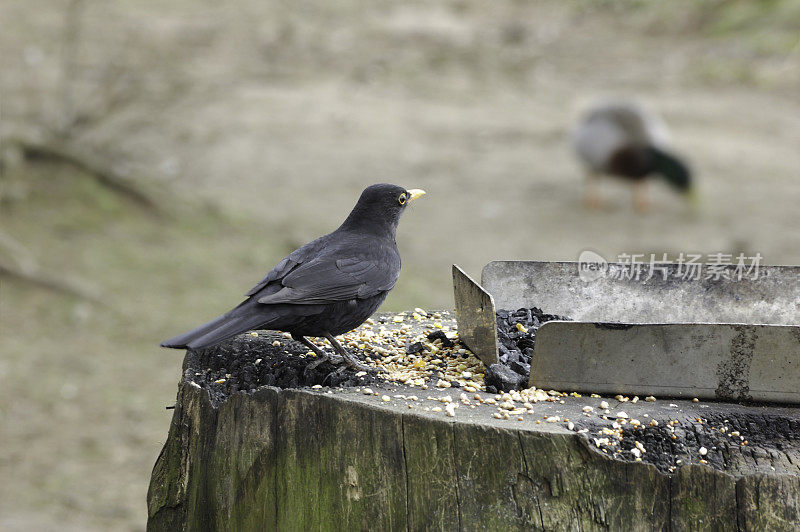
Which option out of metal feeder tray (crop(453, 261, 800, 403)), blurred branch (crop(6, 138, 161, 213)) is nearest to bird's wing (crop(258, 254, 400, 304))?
metal feeder tray (crop(453, 261, 800, 403))

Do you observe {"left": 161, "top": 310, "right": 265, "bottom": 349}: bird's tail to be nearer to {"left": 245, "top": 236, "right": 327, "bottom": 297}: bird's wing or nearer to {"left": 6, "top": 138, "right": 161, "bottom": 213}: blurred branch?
{"left": 245, "top": 236, "right": 327, "bottom": 297}: bird's wing

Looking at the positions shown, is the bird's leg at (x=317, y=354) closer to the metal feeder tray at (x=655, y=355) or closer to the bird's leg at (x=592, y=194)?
the metal feeder tray at (x=655, y=355)

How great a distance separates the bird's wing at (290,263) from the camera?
2910 mm

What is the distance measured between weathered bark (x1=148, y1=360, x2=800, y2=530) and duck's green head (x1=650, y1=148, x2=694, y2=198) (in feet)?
29.6

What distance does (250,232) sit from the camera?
8922 millimetres

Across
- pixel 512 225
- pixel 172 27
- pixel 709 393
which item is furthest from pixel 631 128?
pixel 709 393

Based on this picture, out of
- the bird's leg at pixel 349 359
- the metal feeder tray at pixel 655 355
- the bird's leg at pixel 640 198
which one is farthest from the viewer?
the bird's leg at pixel 640 198

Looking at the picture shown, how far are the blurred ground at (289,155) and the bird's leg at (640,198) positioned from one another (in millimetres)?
180

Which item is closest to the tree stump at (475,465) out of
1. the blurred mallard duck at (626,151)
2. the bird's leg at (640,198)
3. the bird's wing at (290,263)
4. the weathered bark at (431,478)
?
the weathered bark at (431,478)

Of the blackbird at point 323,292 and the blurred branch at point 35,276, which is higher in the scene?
the blurred branch at point 35,276

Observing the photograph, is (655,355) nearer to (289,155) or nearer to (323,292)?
(323,292)

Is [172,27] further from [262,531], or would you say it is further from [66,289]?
[262,531]

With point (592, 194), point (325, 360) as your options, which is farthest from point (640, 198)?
point (325, 360)

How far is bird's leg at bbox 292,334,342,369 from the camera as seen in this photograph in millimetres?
2929
